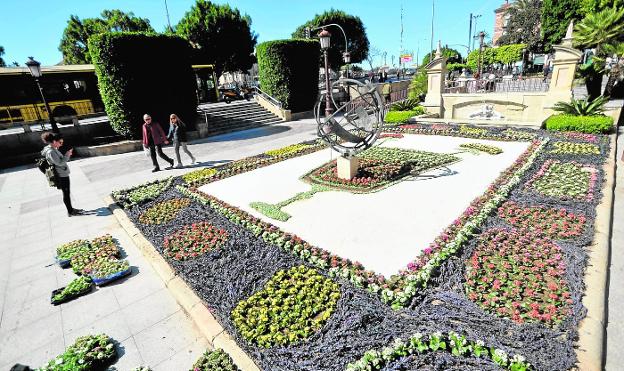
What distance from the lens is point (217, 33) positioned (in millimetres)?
34750

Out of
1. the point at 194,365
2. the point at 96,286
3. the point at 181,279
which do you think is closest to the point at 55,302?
the point at 96,286

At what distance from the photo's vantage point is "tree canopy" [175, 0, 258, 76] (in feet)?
113

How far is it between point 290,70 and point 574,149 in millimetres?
18388

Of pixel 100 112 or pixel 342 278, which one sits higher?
pixel 100 112

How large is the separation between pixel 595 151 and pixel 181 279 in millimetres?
12147

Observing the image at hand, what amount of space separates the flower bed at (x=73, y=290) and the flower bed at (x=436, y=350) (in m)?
4.34

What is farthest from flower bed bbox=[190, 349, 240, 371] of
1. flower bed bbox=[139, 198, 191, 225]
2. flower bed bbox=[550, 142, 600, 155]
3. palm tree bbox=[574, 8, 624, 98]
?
palm tree bbox=[574, 8, 624, 98]

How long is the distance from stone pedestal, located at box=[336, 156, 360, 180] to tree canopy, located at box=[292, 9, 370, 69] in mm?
45147

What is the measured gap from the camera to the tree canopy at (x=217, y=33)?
34.3 m

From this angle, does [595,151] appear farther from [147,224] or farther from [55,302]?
[55,302]

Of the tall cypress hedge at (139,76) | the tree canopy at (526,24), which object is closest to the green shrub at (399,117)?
the tall cypress hedge at (139,76)

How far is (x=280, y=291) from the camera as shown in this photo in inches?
170

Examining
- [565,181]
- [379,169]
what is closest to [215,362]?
[379,169]

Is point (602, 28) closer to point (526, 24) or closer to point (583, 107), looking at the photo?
point (583, 107)
